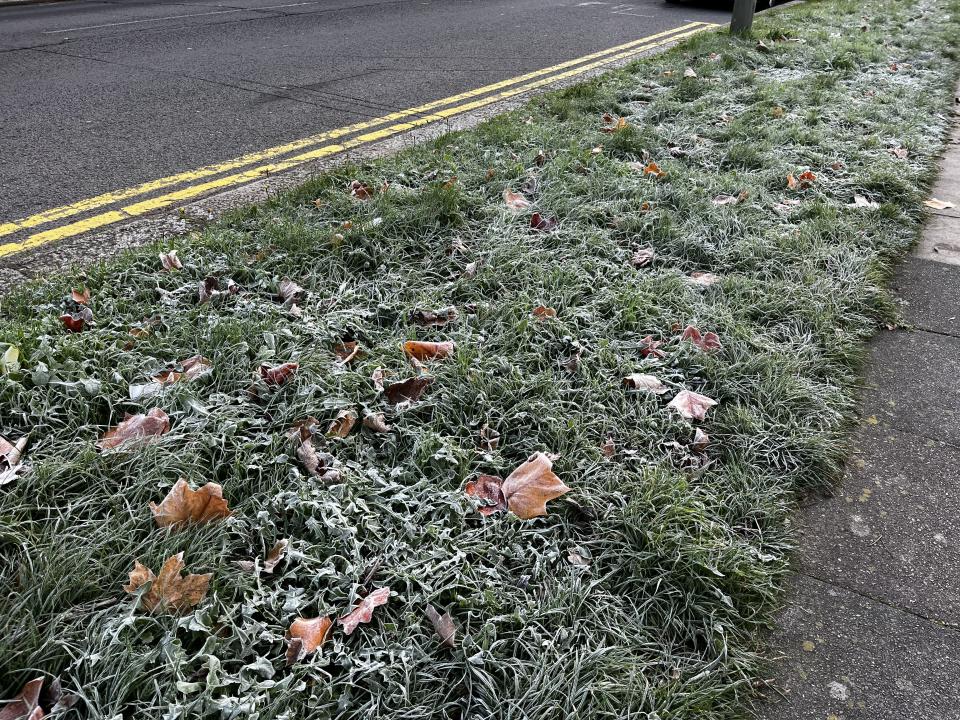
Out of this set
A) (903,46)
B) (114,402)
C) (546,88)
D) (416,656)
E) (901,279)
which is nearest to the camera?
(416,656)

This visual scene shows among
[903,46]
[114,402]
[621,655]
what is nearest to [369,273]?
[114,402]

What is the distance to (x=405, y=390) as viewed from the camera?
2334mm

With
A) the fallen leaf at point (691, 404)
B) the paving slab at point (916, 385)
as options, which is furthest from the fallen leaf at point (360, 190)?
the paving slab at point (916, 385)

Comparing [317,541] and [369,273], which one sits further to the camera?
[369,273]

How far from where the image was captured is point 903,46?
7645mm

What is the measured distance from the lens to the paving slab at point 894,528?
1.86 m

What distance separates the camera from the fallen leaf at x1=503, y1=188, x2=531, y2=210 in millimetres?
3645

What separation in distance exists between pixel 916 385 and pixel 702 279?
35.0 inches

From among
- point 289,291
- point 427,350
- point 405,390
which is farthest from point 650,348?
point 289,291

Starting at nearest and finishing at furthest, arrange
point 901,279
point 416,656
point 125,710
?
point 125,710 → point 416,656 → point 901,279

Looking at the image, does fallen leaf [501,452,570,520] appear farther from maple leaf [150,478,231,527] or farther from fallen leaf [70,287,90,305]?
fallen leaf [70,287,90,305]

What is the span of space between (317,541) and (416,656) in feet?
1.30

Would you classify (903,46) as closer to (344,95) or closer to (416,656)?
(344,95)

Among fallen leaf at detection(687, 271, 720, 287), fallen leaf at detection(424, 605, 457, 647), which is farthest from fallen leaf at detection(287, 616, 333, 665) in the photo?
fallen leaf at detection(687, 271, 720, 287)
